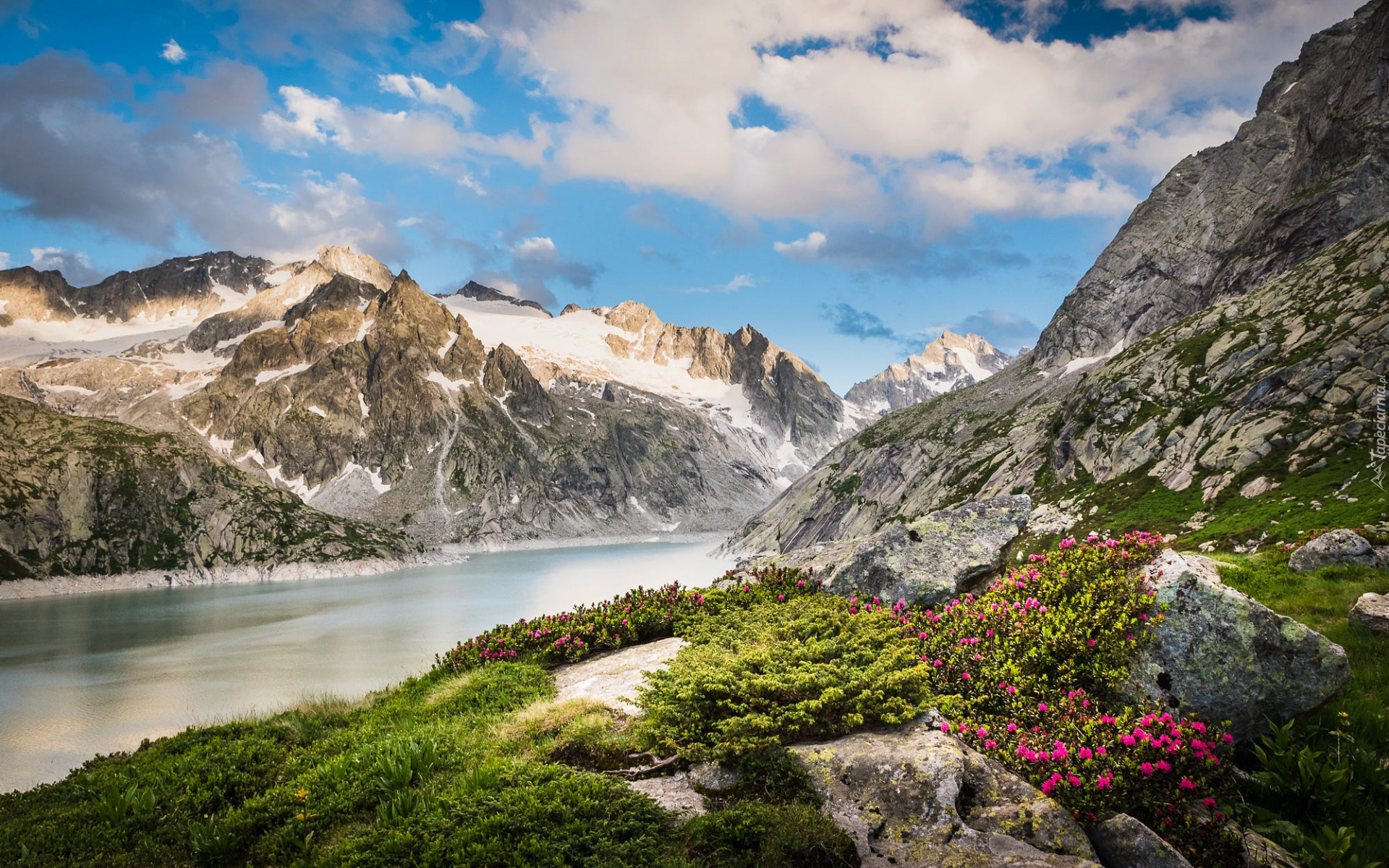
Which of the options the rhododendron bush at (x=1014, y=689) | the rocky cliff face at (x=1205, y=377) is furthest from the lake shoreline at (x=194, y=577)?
the rhododendron bush at (x=1014, y=689)

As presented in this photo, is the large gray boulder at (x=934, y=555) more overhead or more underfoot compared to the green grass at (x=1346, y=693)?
more overhead

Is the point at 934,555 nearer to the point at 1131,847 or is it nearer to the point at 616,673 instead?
the point at 616,673

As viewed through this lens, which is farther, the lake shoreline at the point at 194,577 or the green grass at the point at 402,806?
the lake shoreline at the point at 194,577

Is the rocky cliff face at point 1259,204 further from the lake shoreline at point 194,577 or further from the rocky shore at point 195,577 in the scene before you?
the lake shoreline at point 194,577

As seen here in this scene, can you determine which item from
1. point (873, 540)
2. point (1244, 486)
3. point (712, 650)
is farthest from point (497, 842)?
point (1244, 486)

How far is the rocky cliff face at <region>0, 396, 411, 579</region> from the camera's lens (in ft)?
417

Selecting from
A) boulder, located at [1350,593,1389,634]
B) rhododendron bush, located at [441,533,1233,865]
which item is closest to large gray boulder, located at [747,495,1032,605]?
rhododendron bush, located at [441,533,1233,865]

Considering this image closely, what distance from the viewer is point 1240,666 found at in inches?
345

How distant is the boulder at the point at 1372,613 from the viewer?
38.3 ft

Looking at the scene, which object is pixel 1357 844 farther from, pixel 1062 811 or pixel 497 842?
pixel 497 842

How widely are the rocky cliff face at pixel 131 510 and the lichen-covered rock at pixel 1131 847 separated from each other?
542ft

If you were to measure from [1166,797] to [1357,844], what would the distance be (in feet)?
5.95

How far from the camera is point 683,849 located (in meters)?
7.50

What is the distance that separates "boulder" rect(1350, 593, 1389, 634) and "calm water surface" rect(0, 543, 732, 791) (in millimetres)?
26209
